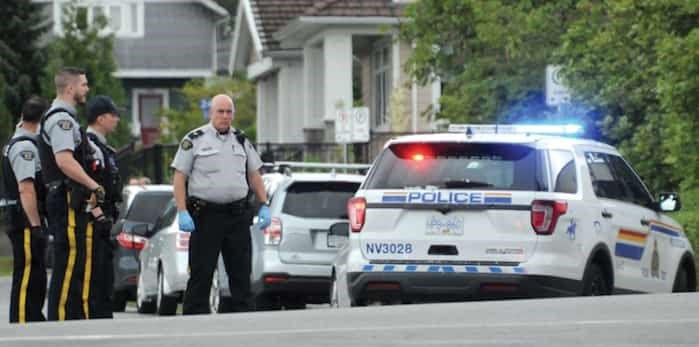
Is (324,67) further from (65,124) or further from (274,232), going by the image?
(65,124)

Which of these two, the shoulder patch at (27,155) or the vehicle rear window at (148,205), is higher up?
the shoulder patch at (27,155)

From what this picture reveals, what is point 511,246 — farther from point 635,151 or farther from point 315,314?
point 635,151

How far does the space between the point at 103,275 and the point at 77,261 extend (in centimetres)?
41

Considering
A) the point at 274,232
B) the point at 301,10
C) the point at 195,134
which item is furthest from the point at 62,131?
the point at 301,10

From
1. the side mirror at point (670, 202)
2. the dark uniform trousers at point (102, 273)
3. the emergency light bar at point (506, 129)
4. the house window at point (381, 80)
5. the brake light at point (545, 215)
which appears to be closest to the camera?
the dark uniform trousers at point (102, 273)

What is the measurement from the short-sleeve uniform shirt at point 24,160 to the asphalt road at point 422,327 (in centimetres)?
248

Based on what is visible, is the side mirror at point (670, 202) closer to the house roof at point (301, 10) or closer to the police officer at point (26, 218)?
the police officer at point (26, 218)

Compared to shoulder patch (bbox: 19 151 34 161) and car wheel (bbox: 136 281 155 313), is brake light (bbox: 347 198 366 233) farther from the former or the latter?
car wheel (bbox: 136 281 155 313)

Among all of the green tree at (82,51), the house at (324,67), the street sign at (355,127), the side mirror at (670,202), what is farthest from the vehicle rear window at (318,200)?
the green tree at (82,51)

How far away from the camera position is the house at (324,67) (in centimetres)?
4144

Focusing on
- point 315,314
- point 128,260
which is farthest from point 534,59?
point 315,314

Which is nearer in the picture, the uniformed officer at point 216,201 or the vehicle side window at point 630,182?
the uniformed officer at point 216,201

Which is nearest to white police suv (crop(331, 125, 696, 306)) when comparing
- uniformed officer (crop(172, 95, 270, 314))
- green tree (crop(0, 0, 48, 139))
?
uniformed officer (crop(172, 95, 270, 314))

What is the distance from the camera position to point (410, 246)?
16094 mm
